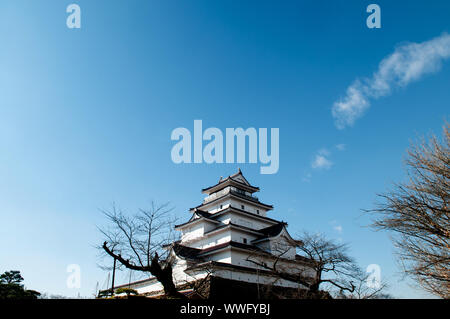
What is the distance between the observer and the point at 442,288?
25.9 ft

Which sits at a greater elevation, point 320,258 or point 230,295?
point 320,258

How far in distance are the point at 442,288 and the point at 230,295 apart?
1608 cm
